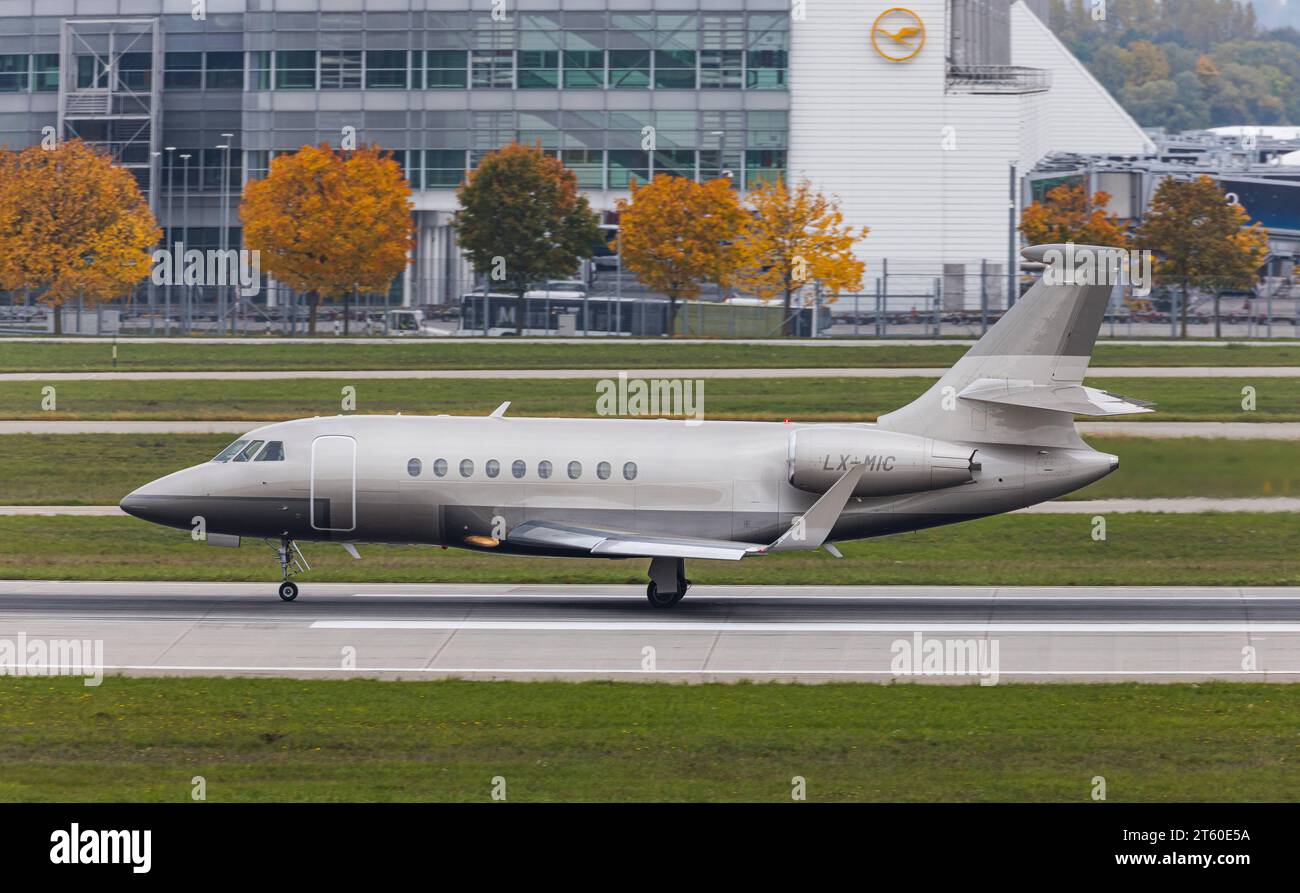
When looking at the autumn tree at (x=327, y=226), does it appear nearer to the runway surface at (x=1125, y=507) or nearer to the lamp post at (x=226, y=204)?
the lamp post at (x=226, y=204)

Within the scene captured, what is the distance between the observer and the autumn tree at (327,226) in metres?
85.1

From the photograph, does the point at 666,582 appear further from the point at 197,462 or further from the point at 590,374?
the point at 590,374

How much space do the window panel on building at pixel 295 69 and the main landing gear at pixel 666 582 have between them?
78996 mm

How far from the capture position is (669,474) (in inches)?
1305

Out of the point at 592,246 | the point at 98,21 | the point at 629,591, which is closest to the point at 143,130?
the point at 98,21

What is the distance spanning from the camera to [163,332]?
8650 centimetres

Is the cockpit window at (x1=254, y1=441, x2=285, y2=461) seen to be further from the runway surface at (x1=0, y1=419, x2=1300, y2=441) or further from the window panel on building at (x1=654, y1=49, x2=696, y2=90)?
the window panel on building at (x1=654, y1=49, x2=696, y2=90)

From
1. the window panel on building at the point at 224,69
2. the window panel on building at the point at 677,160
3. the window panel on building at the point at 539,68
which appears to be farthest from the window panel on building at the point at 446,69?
the window panel on building at the point at 224,69

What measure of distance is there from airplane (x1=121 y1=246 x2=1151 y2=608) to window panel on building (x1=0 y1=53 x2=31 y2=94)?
84623 mm

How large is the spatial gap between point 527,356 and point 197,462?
2119cm

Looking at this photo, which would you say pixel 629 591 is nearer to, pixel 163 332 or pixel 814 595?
pixel 814 595

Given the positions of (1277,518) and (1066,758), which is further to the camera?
(1277,518)

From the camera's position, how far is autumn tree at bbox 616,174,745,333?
Answer: 8344 centimetres

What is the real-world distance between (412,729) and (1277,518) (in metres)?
26.1
